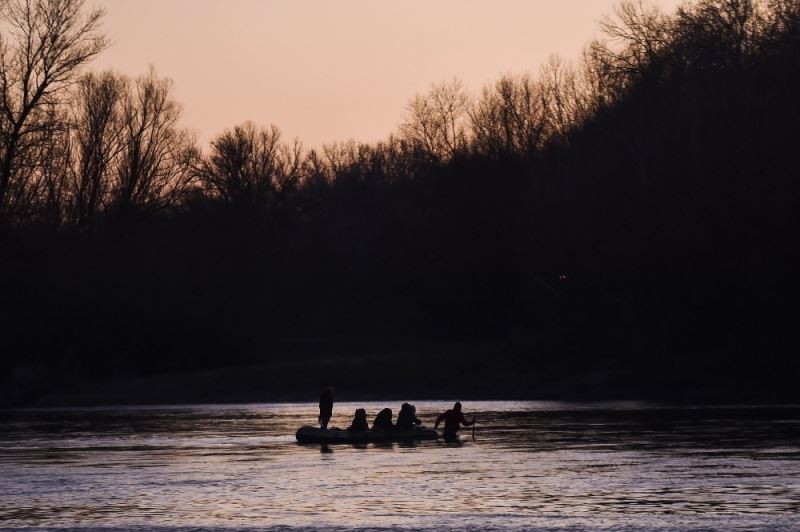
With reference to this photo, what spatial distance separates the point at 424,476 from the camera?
1421 inches

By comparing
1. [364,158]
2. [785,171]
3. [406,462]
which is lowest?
[406,462]

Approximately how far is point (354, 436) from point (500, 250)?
4893 centimetres

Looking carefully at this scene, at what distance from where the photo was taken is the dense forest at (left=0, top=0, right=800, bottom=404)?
71875mm

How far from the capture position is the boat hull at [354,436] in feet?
153

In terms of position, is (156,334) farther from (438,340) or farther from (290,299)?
(290,299)

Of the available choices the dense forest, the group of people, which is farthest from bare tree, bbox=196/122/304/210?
the group of people

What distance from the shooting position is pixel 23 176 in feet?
273

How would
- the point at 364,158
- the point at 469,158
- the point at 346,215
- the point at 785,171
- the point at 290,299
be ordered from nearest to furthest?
the point at 785,171
the point at 469,158
the point at 290,299
the point at 346,215
the point at 364,158

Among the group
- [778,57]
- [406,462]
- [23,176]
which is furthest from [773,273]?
[23,176]

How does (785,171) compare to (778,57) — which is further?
(778,57)

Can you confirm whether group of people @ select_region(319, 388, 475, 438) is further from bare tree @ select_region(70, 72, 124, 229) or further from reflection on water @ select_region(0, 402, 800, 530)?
bare tree @ select_region(70, 72, 124, 229)

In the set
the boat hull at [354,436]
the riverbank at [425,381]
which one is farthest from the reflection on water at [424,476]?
the riverbank at [425,381]

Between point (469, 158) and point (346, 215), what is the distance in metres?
37.0

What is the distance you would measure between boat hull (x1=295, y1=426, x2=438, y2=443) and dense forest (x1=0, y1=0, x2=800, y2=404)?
23678mm
